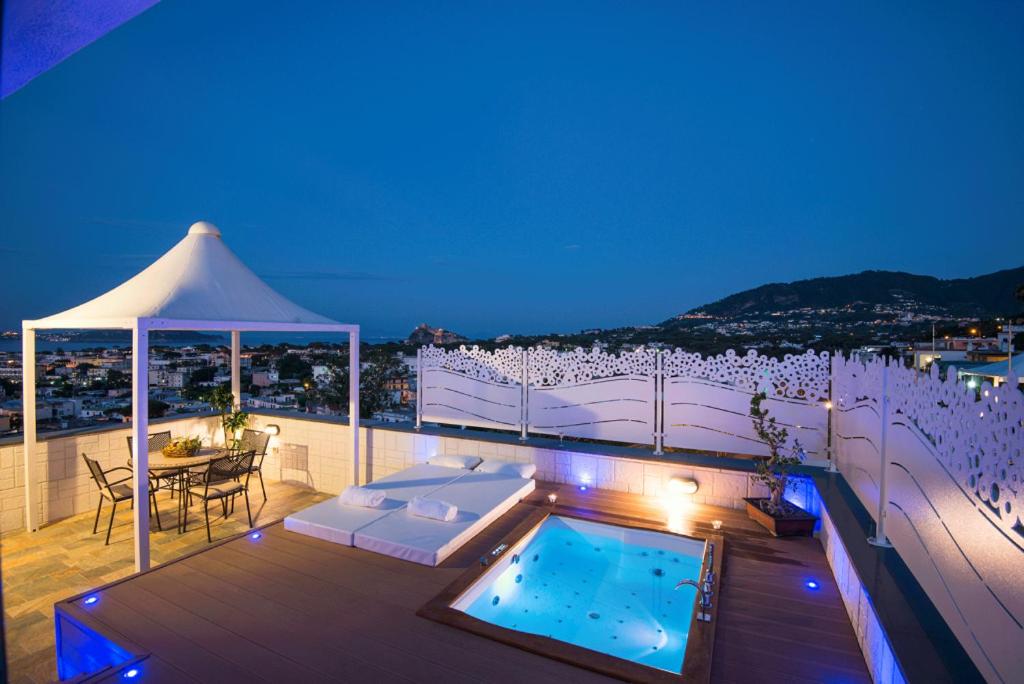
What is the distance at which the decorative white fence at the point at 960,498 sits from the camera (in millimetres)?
1693

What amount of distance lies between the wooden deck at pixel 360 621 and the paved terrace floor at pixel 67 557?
0.94 meters

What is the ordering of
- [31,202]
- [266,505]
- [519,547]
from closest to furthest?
[519,547]
[266,505]
[31,202]

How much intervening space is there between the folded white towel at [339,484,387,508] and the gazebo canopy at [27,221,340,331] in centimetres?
212

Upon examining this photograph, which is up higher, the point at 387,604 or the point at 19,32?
the point at 19,32

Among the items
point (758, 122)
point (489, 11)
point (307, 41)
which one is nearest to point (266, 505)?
point (307, 41)

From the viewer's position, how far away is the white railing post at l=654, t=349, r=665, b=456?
5633 mm

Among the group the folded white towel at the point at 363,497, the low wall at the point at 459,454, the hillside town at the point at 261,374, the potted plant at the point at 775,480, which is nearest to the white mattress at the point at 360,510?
the folded white towel at the point at 363,497

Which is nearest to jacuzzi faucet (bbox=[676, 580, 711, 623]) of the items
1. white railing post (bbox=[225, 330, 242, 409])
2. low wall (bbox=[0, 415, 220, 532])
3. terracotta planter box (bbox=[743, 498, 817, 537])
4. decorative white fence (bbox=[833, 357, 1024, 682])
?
decorative white fence (bbox=[833, 357, 1024, 682])

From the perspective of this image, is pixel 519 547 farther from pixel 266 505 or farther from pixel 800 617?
pixel 266 505

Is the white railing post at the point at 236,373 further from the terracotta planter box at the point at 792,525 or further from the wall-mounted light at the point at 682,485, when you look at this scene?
the terracotta planter box at the point at 792,525

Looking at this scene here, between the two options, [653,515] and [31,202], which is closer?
[653,515]

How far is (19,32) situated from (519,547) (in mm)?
4067

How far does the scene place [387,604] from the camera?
3.15m

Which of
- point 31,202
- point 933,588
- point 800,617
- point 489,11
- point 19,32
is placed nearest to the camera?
point 19,32
